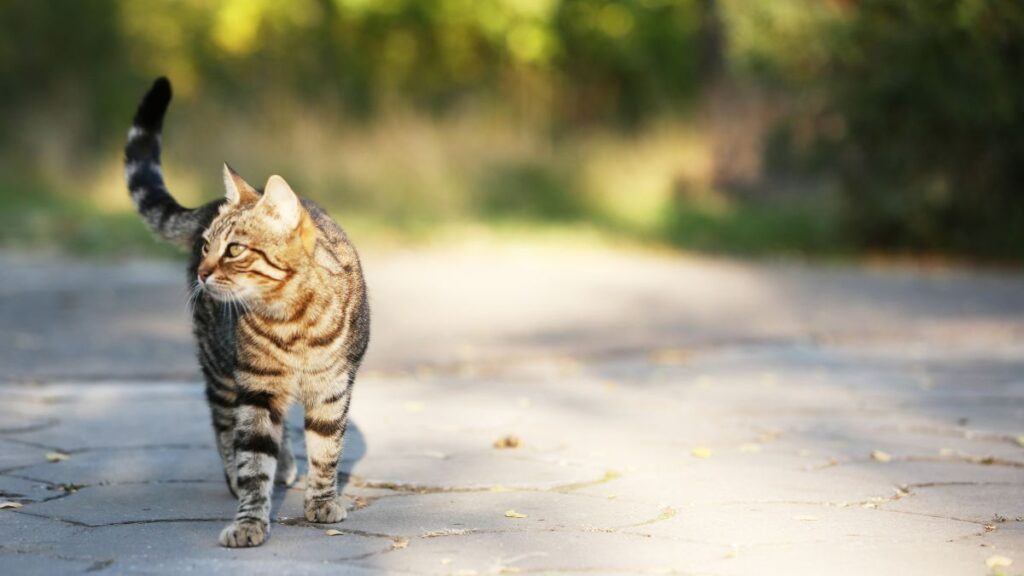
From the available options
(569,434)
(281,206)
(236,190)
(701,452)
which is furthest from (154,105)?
(701,452)

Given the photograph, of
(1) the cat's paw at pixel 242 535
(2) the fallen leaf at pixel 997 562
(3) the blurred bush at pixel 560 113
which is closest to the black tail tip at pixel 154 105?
(1) the cat's paw at pixel 242 535

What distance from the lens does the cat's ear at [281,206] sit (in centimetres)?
435

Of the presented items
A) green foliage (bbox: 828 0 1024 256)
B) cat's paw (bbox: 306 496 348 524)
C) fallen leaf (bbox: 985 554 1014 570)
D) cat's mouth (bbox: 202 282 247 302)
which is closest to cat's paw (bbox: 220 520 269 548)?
cat's paw (bbox: 306 496 348 524)

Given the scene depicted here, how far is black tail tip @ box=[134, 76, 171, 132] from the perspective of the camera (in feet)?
16.8

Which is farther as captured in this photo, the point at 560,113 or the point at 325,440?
the point at 560,113

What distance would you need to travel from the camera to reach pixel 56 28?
23.5 m

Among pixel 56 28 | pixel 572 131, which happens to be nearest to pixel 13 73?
pixel 56 28

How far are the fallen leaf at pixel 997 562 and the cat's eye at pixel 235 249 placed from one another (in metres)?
2.42

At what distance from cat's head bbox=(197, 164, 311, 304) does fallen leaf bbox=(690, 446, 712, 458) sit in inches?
72.9

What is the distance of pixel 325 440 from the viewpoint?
448 centimetres

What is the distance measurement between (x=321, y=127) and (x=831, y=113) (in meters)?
7.74

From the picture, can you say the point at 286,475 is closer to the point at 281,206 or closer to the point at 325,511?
the point at 325,511

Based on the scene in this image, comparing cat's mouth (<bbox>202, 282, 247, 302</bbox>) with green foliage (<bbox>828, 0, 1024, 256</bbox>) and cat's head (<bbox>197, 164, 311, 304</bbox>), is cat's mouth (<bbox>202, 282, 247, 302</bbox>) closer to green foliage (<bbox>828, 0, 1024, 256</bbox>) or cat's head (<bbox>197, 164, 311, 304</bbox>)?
cat's head (<bbox>197, 164, 311, 304</bbox>)

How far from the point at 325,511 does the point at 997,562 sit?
2016 mm
